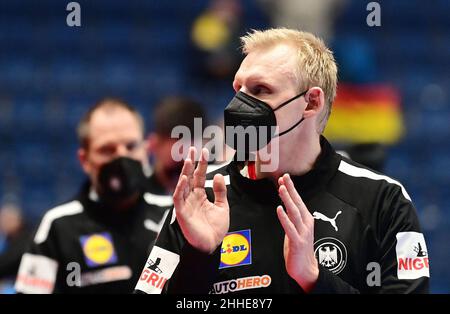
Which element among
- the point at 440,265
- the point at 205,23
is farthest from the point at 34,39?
the point at 440,265

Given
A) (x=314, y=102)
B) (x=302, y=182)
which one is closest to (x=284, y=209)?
(x=302, y=182)

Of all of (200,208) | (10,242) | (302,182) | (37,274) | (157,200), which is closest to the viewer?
(200,208)

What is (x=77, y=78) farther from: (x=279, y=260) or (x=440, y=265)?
(x=279, y=260)

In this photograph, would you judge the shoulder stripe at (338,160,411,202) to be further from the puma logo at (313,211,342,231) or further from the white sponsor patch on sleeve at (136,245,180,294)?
the white sponsor patch on sleeve at (136,245,180,294)

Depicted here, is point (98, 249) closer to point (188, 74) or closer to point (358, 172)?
point (358, 172)

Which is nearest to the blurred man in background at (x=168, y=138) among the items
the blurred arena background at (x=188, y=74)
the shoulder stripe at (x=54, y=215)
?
the shoulder stripe at (x=54, y=215)

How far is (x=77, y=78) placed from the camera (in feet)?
39.6

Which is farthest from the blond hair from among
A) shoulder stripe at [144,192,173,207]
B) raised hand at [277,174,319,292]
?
shoulder stripe at [144,192,173,207]

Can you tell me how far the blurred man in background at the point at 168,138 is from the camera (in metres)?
5.90

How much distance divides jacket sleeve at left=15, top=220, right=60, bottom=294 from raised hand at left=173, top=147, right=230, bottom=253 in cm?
183

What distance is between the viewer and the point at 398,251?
11.3 feet

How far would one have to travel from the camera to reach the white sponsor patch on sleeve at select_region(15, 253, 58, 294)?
16.1 feet

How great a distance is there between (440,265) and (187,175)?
7210 mm

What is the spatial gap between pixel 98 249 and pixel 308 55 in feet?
Answer: 7.22
